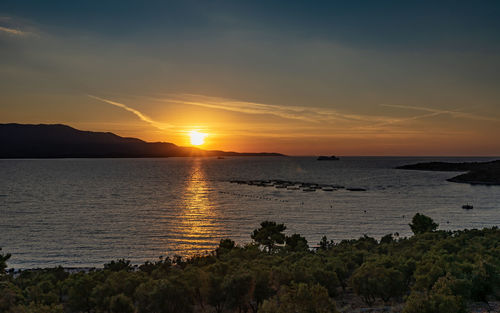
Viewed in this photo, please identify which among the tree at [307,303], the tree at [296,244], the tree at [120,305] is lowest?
the tree at [296,244]

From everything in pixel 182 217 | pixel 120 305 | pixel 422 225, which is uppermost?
pixel 120 305

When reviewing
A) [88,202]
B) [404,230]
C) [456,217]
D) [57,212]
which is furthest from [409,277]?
[88,202]

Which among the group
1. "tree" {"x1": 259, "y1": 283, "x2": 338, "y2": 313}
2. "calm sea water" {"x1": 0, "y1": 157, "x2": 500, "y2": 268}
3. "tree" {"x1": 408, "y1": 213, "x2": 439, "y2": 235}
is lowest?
"calm sea water" {"x1": 0, "y1": 157, "x2": 500, "y2": 268}

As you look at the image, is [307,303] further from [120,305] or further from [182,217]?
[182,217]

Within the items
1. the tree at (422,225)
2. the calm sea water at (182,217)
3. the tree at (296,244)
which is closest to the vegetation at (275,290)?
the tree at (296,244)

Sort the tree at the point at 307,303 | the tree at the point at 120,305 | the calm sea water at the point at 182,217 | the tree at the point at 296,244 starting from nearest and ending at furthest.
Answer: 1. the tree at the point at 307,303
2. the tree at the point at 120,305
3. the tree at the point at 296,244
4. the calm sea water at the point at 182,217

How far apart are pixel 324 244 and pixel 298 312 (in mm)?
39513

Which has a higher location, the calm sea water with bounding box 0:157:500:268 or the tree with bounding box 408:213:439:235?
the tree with bounding box 408:213:439:235

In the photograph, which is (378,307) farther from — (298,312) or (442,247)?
(442,247)

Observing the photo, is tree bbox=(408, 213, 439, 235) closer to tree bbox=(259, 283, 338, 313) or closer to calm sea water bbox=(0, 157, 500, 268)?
calm sea water bbox=(0, 157, 500, 268)

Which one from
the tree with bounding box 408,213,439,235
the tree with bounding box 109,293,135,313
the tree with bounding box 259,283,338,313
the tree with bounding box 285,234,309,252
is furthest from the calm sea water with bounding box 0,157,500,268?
the tree with bounding box 259,283,338,313

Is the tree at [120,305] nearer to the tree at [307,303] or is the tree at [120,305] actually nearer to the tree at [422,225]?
the tree at [307,303]

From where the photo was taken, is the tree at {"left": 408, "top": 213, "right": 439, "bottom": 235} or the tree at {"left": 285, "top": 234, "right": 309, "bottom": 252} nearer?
the tree at {"left": 285, "top": 234, "right": 309, "bottom": 252}

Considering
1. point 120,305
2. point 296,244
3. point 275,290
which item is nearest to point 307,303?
point 275,290
